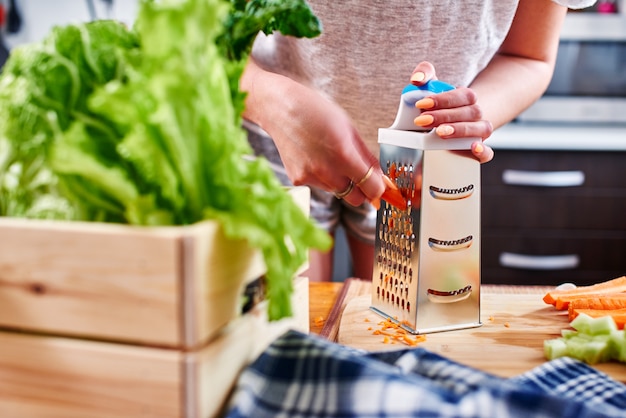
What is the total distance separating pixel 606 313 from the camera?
1035 mm

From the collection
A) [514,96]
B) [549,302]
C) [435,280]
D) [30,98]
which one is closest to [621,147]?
[514,96]

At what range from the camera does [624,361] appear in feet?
2.99

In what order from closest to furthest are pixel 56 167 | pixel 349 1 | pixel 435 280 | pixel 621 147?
pixel 56 167 < pixel 435 280 < pixel 349 1 < pixel 621 147

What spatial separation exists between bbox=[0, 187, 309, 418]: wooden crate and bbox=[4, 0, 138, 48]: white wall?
8.01 ft

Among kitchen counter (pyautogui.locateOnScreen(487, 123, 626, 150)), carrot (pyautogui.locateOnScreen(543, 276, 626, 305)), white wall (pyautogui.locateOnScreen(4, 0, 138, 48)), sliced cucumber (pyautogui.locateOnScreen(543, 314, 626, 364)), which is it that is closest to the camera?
sliced cucumber (pyautogui.locateOnScreen(543, 314, 626, 364))

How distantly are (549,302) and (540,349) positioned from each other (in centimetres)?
19

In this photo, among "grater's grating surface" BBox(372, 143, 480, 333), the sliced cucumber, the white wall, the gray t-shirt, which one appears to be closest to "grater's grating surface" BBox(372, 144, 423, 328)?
"grater's grating surface" BBox(372, 143, 480, 333)

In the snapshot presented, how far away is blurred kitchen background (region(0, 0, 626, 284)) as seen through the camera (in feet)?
8.32

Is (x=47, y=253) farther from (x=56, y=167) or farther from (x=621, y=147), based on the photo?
(x=621, y=147)

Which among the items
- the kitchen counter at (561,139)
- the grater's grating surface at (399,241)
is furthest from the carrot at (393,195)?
the kitchen counter at (561,139)

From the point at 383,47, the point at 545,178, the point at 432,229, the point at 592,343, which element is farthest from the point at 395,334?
the point at 545,178

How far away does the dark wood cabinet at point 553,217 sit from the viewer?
2539 millimetres

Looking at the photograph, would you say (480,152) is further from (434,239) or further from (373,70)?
(373,70)

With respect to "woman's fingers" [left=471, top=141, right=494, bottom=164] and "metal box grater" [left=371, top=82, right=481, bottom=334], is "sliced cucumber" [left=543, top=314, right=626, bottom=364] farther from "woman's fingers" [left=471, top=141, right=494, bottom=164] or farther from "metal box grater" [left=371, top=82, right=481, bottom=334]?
"woman's fingers" [left=471, top=141, right=494, bottom=164]
